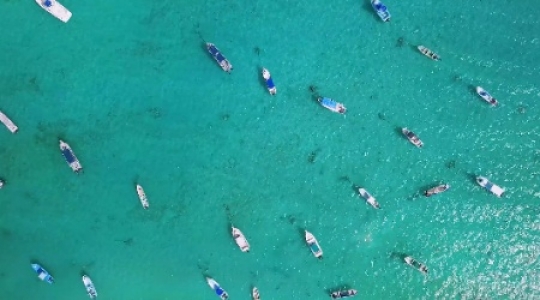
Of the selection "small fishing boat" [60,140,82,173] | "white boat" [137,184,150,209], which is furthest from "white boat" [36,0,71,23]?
"white boat" [137,184,150,209]

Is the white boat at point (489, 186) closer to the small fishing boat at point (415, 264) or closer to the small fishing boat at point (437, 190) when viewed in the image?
the small fishing boat at point (437, 190)

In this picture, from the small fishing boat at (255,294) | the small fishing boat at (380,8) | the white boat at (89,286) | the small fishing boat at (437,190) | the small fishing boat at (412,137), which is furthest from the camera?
the small fishing boat at (437,190)

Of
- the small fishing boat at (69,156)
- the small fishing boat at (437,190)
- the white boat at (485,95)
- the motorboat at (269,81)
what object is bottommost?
the small fishing boat at (437,190)

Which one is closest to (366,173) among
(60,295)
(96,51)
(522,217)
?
(522,217)

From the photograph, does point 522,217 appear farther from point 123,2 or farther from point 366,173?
point 123,2

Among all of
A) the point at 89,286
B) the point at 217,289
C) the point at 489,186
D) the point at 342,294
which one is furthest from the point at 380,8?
the point at 89,286

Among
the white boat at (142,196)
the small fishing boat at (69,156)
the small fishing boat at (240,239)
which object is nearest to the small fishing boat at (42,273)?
the small fishing boat at (69,156)

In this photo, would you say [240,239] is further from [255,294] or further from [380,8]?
[380,8]
